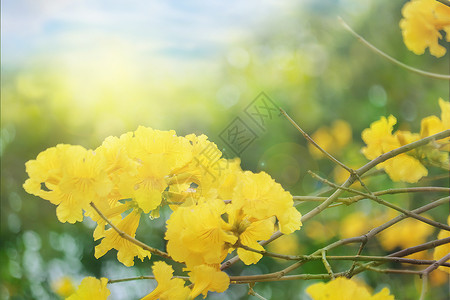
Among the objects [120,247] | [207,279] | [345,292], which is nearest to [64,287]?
[120,247]

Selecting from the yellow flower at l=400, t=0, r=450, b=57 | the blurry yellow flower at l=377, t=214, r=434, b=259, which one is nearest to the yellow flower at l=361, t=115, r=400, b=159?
the yellow flower at l=400, t=0, r=450, b=57

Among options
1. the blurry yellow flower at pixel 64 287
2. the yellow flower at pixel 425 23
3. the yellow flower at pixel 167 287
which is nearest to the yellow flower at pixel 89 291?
the yellow flower at pixel 167 287

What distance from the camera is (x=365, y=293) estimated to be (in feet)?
1.16

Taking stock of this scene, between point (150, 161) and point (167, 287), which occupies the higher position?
point (150, 161)

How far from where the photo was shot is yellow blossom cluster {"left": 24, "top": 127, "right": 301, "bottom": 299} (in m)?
0.43

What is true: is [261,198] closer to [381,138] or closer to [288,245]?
[381,138]

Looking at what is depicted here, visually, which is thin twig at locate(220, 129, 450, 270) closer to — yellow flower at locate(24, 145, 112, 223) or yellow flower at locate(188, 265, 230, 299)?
yellow flower at locate(188, 265, 230, 299)

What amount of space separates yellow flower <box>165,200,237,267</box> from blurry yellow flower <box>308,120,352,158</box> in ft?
6.75

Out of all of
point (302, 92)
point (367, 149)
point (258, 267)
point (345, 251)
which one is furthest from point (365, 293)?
point (302, 92)

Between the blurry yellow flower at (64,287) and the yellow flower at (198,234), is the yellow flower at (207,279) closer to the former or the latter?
the yellow flower at (198,234)

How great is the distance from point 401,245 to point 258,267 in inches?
25.4

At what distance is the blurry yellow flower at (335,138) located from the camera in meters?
2.50

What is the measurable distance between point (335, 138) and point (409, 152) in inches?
78.0

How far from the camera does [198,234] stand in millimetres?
431
